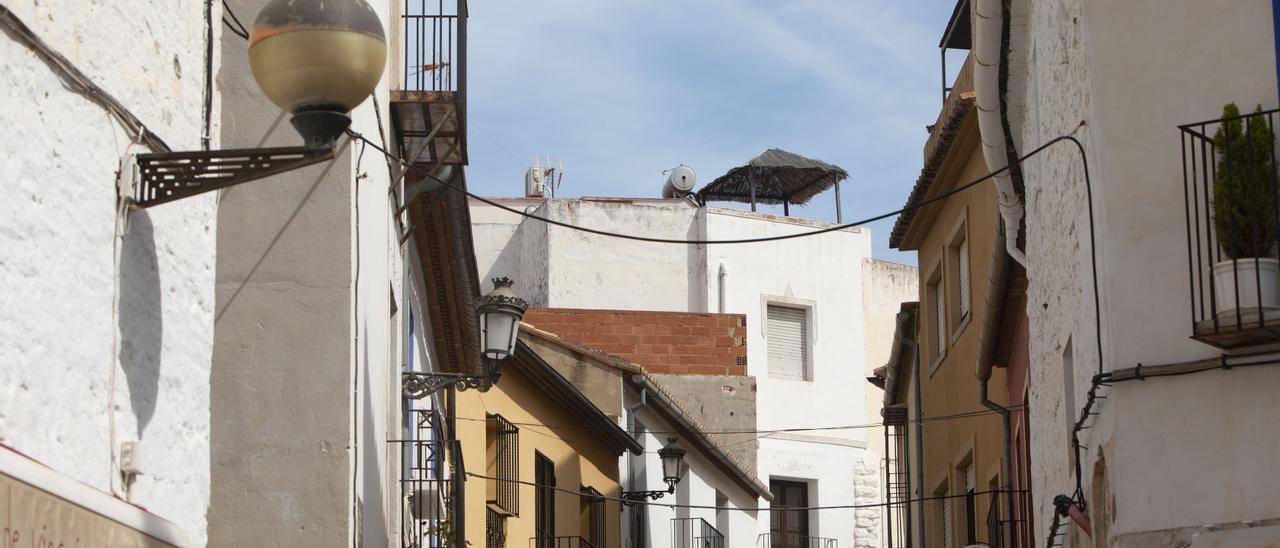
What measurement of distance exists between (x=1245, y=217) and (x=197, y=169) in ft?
14.3

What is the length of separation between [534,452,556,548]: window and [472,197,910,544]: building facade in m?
12.7

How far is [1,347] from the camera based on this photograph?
5.23 m

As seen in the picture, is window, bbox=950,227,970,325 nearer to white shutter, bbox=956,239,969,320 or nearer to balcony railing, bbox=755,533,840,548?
white shutter, bbox=956,239,969,320

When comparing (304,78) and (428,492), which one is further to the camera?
(428,492)

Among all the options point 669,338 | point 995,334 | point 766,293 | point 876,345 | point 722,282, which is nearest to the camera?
point 995,334

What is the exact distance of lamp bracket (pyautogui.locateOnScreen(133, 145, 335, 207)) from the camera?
A: 6363 mm

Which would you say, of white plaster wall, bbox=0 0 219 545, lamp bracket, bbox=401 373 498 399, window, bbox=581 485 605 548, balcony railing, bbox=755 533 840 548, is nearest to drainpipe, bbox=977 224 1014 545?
lamp bracket, bbox=401 373 498 399

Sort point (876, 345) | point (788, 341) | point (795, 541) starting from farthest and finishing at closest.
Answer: point (876, 345) → point (788, 341) → point (795, 541)

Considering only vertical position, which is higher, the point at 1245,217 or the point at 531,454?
the point at 1245,217

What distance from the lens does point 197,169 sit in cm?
648

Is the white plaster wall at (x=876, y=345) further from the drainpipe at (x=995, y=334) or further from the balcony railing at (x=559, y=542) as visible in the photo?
the drainpipe at (x=995, y=334)

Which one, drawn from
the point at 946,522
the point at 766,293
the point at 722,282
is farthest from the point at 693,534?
the point at 766,293

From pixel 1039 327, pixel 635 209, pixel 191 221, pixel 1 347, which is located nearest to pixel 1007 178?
pixel 1039 327

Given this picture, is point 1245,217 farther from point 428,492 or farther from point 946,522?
point 946,522
